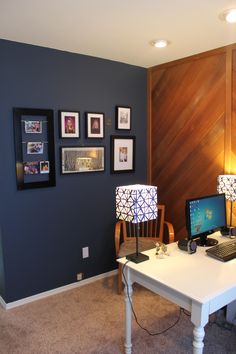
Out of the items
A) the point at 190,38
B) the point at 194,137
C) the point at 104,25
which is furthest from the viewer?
the point at 194,137

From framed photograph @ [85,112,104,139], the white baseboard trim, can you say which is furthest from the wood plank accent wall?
the white baseboard trim

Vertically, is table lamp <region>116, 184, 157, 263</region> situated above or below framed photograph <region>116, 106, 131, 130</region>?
below

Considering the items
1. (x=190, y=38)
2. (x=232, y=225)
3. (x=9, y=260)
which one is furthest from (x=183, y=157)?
(x=9, y=260)

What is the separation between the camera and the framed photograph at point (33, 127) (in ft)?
8.76

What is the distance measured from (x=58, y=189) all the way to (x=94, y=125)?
764 mm

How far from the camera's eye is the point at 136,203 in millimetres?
1972

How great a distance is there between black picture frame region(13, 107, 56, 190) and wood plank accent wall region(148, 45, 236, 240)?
127cm

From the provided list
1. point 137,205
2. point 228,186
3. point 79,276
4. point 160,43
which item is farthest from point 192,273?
point 160,43

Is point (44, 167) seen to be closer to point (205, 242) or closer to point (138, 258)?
point (138, 258)

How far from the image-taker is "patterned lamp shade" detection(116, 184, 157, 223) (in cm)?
197

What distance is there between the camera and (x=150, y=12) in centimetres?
201

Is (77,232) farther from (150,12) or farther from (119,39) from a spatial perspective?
(150,12)

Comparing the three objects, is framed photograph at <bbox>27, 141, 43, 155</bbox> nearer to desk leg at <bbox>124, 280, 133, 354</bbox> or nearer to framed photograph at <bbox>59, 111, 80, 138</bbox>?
framed photograph at <bbox>59, 111, 80, 138</bbox>

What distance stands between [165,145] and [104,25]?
153cm
